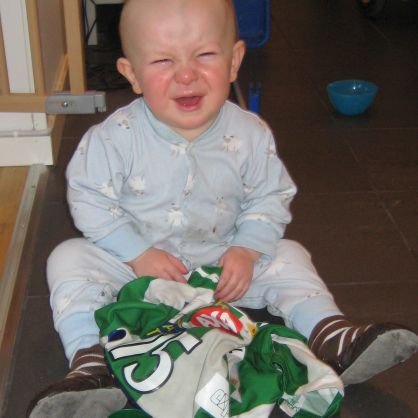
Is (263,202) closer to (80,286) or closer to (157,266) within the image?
(157,266)

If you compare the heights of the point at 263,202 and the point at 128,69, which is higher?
the point at 128,69

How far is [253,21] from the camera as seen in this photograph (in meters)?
2.78

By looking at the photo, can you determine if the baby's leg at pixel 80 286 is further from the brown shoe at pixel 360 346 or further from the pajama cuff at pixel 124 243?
the brown shoe at pixel 360 346

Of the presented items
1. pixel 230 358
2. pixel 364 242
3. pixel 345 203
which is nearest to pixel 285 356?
pixel 230 358

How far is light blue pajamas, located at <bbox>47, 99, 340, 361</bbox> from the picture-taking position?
1.17 meters

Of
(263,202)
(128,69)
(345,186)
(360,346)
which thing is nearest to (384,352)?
(360,346)

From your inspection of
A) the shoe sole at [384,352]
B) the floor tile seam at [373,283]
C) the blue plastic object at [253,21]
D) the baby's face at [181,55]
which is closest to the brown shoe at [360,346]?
the shoe sole at [384,352]

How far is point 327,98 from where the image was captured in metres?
2.32

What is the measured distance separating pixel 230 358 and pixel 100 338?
18cm

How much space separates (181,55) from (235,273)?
1.09 feet

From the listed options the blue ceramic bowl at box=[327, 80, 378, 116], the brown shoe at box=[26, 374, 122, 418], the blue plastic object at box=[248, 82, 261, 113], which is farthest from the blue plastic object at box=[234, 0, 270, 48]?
the brown shoe at box=[26, 374, 122, 418]

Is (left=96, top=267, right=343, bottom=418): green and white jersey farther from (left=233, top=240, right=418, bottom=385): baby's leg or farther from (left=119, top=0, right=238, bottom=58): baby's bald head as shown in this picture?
(left=119, top=0, right=238, bottom=58): baby's bald head

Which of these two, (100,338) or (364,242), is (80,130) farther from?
(100,338)

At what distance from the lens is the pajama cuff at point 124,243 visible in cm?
117
